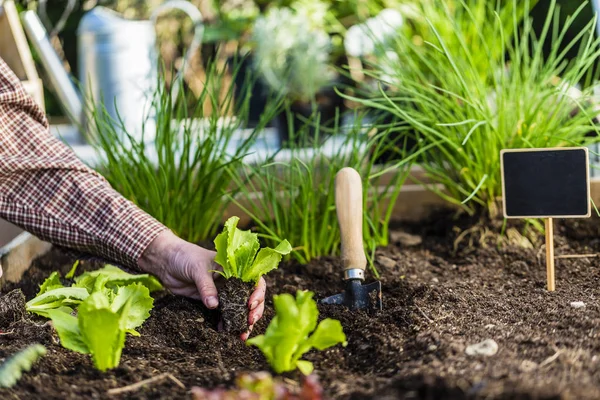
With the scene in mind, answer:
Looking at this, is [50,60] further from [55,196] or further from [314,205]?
[314,205]

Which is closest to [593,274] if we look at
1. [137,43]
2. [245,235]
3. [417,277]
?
[417,277]

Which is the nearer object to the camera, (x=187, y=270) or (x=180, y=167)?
(x=187, y=270)

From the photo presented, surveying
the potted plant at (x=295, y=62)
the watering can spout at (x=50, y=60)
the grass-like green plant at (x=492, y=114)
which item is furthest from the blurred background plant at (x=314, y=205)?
the potted plant at (x=295, y=62)

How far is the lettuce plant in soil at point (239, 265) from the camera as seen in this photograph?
1209mm

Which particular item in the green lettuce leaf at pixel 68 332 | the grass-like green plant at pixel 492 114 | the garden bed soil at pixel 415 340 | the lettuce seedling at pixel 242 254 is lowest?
the garden bed soil at pixel 415 340

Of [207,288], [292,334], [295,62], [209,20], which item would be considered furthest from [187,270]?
[209,20]

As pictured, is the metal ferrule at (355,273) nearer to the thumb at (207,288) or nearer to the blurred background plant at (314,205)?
the thumb at (207,288)

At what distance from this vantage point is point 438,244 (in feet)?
5.98

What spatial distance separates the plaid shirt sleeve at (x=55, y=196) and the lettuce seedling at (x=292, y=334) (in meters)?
0.53

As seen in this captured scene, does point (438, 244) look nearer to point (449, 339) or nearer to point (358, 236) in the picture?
point (358, 236)

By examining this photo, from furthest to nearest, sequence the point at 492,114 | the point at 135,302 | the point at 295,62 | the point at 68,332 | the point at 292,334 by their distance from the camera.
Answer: the point at 295,62 → the point at 492,114 → the point at 135,302 → the point at 68,332 → the point at 292,334

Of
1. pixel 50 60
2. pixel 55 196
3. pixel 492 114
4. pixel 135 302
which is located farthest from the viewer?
pixel 50 60

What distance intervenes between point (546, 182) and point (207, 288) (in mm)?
620

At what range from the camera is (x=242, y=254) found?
122 cm
